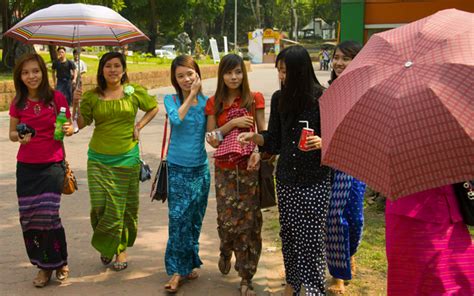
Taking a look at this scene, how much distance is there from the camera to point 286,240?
364cm

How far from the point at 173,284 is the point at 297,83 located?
1.75 meters

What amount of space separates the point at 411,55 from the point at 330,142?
518mm

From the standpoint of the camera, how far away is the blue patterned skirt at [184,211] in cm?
405

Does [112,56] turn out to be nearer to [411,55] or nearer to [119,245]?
[119,245]

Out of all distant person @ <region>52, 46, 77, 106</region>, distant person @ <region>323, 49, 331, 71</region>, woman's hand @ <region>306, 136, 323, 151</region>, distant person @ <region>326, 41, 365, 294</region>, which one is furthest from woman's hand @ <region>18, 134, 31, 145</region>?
distant person @ <region>323, 49, 331, 71</region>

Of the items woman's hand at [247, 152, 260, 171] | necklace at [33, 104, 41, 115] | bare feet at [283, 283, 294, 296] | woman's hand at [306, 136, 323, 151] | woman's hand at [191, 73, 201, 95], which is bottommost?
bare feet at [283, 283, 294, 296]

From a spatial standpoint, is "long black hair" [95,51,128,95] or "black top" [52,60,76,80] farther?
"black top" [52,60,76,80]

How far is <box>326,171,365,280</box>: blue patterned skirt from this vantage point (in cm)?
386

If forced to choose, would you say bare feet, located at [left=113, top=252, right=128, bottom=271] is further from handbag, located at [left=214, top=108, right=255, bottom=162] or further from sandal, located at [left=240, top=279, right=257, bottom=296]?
handbag, located at [left=214, top=108, right=255, bottom=162]

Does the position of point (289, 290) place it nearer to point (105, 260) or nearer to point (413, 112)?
point (105, 260)

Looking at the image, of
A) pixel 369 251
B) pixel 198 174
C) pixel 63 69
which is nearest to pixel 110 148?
pixel 198 174

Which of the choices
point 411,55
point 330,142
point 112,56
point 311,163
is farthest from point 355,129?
point 112,56

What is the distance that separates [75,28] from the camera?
4746 mm

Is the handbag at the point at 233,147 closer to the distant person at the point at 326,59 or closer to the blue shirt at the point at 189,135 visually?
the blue shirt at the point at 189,135
